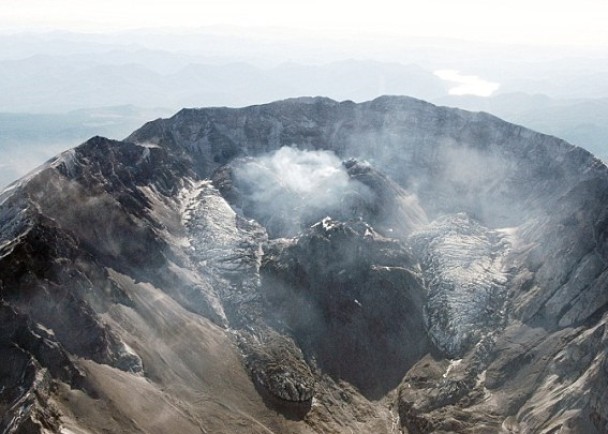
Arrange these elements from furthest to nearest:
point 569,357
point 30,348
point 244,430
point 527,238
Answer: point 527,238 < point 569,357 < point 244,430 < point 30,348

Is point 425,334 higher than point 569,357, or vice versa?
point 569,357

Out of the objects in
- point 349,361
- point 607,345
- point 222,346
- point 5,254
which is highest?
point 5,254

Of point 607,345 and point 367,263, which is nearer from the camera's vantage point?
point 607,345

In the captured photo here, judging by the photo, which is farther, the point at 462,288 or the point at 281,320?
the point at 462,288

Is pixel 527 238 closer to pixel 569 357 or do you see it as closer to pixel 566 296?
pixel 566 296

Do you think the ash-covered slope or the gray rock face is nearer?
the ash-covered slope

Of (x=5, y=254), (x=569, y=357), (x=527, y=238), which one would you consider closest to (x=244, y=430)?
(x=5, y=254)

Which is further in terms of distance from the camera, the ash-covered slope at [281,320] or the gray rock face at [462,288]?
the gray rock face at [462,288]

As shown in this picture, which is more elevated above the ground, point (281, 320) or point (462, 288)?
point (462, 288)
